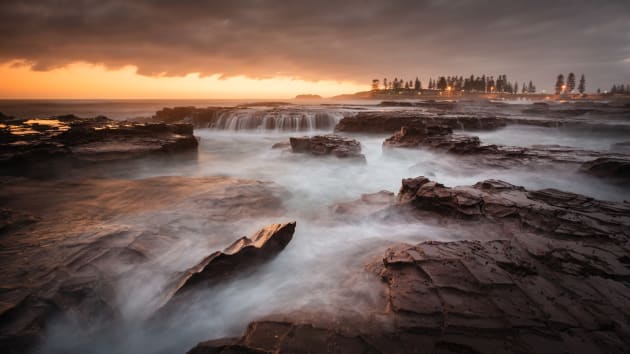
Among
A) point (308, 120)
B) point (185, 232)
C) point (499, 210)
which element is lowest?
point (185, 232)

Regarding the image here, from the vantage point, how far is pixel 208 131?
95.7ft

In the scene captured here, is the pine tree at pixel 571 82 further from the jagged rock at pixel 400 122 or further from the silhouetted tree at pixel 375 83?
the jagged rock at pixel 400 122

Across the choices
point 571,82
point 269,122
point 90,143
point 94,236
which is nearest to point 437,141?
point 94,236

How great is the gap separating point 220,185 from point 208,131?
21459 mm

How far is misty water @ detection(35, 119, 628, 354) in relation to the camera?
3711mm

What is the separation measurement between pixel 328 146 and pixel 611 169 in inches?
420

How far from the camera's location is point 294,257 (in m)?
5.48

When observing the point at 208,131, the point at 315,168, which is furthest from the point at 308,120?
the point at 315,168

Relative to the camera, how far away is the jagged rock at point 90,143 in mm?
10766

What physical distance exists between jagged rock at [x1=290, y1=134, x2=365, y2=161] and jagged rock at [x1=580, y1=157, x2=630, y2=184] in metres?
8.49

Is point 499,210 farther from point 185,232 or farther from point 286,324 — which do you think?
point 185,232

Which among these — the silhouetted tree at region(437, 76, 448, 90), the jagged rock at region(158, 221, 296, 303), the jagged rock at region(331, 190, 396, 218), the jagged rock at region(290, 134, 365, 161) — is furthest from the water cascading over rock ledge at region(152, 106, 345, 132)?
the silhouetted tree at region(437, 76, 448, 90)

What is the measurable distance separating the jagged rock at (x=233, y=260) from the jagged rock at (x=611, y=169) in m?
10.7

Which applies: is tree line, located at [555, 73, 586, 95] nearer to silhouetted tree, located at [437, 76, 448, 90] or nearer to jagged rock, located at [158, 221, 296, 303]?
silhouetted tree, located at [437, 76, 448, 90]
